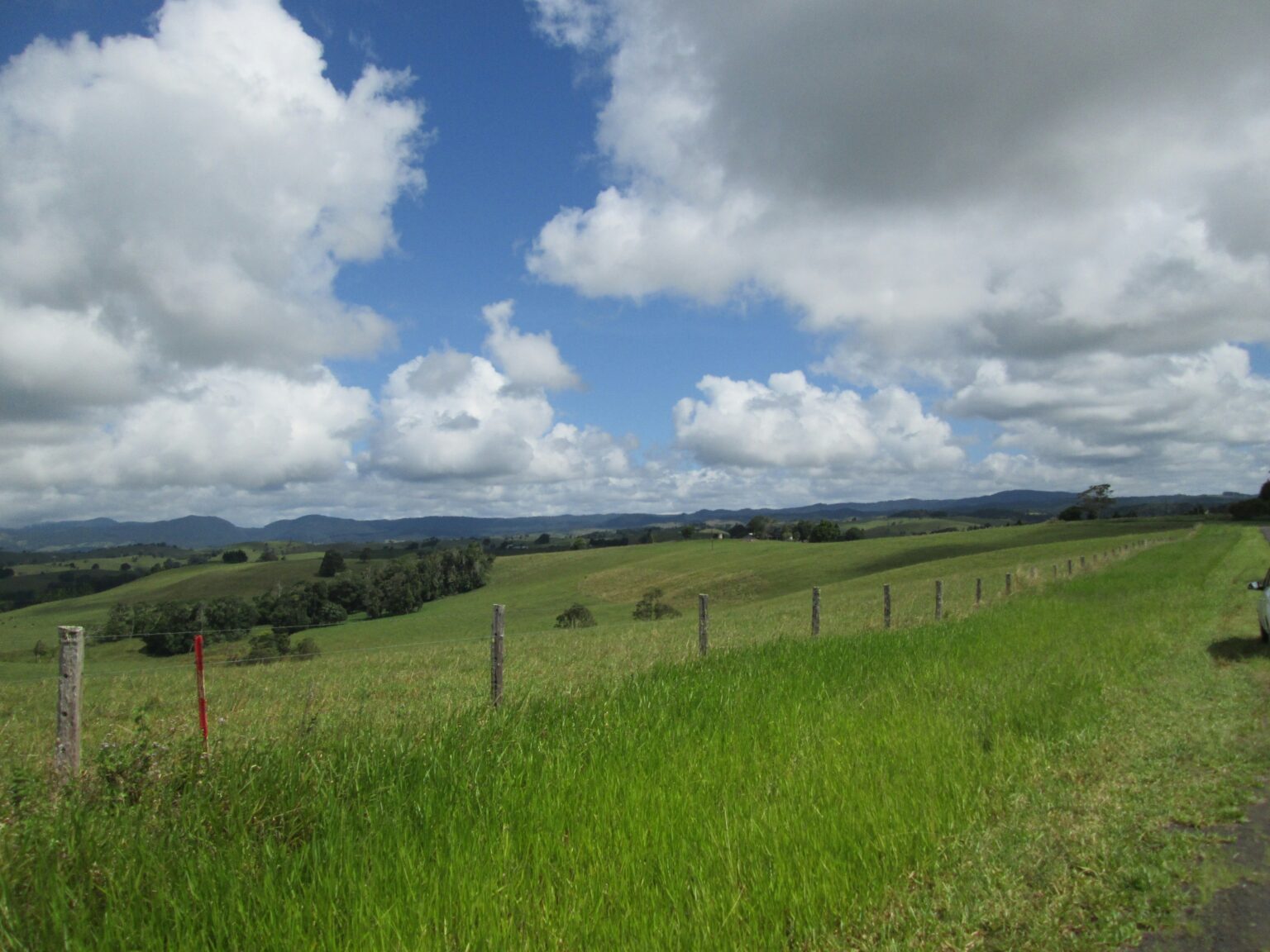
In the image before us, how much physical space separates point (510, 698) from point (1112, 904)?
21.1 feet

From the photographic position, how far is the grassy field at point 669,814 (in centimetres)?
416

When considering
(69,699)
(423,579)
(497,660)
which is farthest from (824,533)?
(69,699)

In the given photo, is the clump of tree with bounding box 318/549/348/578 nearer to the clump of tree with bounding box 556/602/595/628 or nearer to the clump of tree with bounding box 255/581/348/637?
the clump of tree with bounding box 255/581/348/637

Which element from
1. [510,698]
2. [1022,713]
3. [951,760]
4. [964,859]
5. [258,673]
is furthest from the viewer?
[258,673]

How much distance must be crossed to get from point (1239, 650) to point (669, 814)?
13.5m

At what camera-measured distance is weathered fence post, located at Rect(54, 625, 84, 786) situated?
225 inches

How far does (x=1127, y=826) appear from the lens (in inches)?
236

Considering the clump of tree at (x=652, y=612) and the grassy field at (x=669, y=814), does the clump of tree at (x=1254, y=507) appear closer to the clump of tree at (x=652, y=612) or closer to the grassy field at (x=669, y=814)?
the clump of tree at (x=652, y=612)

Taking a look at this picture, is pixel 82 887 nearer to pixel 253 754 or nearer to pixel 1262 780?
pixel 253 754

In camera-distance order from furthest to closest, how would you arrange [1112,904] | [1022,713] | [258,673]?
[258,673] < [1022,713] < [1112,904]

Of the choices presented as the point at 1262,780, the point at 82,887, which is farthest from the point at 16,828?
the point at 1262,780

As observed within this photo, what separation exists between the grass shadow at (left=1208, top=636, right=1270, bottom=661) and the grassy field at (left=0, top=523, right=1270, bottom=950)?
189 cm

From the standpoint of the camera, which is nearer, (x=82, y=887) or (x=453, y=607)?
(x=82, y=887)

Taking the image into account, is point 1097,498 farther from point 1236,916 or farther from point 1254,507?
point 1236,916
